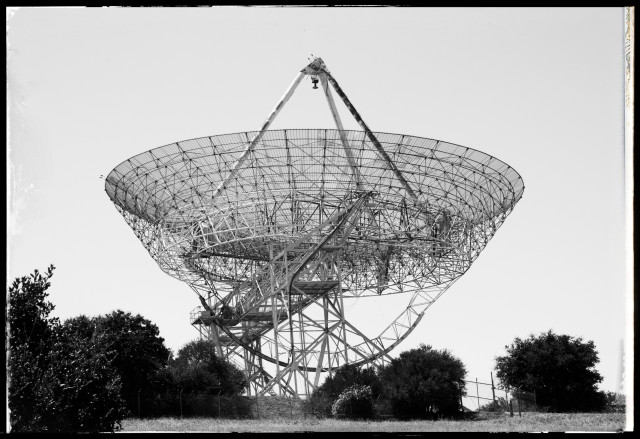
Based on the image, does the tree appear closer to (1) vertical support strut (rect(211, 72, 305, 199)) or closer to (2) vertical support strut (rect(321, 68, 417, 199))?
(1) vertical support strut (rect(211, 72, 305, 199))

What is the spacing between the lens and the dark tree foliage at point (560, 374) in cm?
5400

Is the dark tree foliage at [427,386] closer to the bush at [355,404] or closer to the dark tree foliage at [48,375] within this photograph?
the bush at [355,404]

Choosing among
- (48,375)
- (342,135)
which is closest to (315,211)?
(342,135)

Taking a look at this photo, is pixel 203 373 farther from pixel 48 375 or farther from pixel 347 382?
pixel 48 375

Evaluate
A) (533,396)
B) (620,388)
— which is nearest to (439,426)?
(533,396)

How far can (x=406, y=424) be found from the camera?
45.8 metres

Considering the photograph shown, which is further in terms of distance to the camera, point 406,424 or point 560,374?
point 560,374

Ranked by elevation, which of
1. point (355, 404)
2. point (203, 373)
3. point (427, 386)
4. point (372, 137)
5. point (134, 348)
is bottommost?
point (355, 404)

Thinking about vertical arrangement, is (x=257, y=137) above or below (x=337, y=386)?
above

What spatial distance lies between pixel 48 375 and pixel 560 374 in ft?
108

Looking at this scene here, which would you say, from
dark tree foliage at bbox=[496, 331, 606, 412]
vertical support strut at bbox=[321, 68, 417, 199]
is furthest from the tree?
dark tree foliage at bbox=[496, 331, 606, 412]

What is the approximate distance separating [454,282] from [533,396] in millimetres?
8911

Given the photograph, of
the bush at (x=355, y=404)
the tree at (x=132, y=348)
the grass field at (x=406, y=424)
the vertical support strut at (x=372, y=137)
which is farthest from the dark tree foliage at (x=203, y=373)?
the vertical support strut at (x=372, y=137)

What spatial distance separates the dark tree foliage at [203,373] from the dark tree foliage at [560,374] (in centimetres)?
1674
